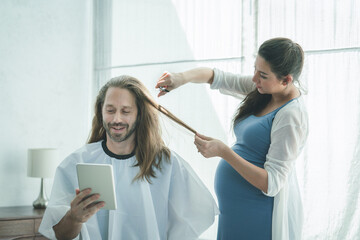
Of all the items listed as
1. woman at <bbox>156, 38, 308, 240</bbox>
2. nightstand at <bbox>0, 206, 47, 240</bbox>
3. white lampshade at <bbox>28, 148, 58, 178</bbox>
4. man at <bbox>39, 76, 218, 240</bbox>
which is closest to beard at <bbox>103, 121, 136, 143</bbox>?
man at <bbox>39, 76, 218, 240</bbox>

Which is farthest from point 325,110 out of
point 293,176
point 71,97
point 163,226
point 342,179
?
point 71,97

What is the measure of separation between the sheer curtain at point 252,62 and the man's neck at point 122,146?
2.05 ft

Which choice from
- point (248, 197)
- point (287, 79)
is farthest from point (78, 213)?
point (287, 79)

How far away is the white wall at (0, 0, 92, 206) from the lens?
445cm

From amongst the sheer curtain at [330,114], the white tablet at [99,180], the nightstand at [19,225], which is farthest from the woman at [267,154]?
the nightstand at [19,225]

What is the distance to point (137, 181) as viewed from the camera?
2.02 meters

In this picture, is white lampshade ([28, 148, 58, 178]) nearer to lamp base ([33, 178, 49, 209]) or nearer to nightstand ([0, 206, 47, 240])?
lamp base ([33, 178, 49, 209])

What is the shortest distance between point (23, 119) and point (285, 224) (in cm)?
340

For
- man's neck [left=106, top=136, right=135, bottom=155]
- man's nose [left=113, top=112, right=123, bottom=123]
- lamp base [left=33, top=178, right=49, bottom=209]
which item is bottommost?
lamp base [left=33, top=178, right=49, bottom=209]

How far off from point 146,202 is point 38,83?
310 centimetres

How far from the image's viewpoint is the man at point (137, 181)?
6.44 feet

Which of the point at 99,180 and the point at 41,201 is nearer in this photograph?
the point at 99,180

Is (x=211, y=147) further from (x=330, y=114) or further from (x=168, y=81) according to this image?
(x=330, y=114)

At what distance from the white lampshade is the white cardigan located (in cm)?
289
